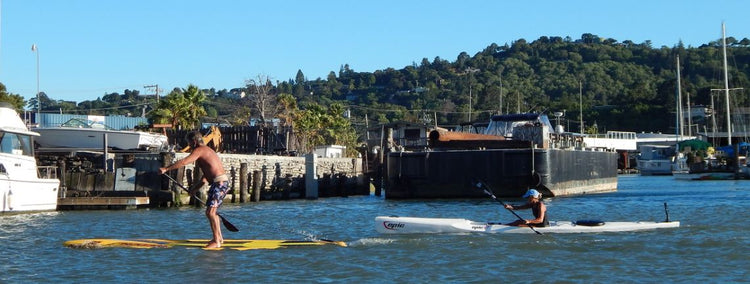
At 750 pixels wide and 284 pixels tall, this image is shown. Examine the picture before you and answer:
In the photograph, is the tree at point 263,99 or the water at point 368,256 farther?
the tree at point 263,99

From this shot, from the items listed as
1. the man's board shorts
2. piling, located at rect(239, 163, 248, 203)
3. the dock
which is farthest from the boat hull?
the man's board shorts

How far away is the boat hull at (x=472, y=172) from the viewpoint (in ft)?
137

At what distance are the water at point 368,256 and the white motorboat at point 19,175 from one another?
520mm

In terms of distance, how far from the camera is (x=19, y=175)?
1208 inches

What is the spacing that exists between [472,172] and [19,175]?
18926 millimetres

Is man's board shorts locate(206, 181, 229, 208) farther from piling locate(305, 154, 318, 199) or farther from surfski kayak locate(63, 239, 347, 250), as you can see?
piling locate(305, 154, 318, 199)

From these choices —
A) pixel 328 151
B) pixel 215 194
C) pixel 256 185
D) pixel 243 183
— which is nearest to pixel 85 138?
pixel 243 183

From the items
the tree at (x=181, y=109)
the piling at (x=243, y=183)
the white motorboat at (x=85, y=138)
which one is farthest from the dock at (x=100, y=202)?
the tree at (x=181, y=109)

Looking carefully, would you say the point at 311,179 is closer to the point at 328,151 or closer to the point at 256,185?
the point at 256,185

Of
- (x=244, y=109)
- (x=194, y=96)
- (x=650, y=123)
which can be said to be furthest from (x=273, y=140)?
(x=650, y=123)

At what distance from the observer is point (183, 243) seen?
69.1ft

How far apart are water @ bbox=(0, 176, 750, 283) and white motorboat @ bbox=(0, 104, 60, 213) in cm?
52

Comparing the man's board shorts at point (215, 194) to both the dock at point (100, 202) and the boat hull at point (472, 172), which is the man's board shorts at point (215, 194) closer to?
the dock at point (100, 202)

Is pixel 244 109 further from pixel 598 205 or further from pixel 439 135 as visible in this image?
pixel 598 205
